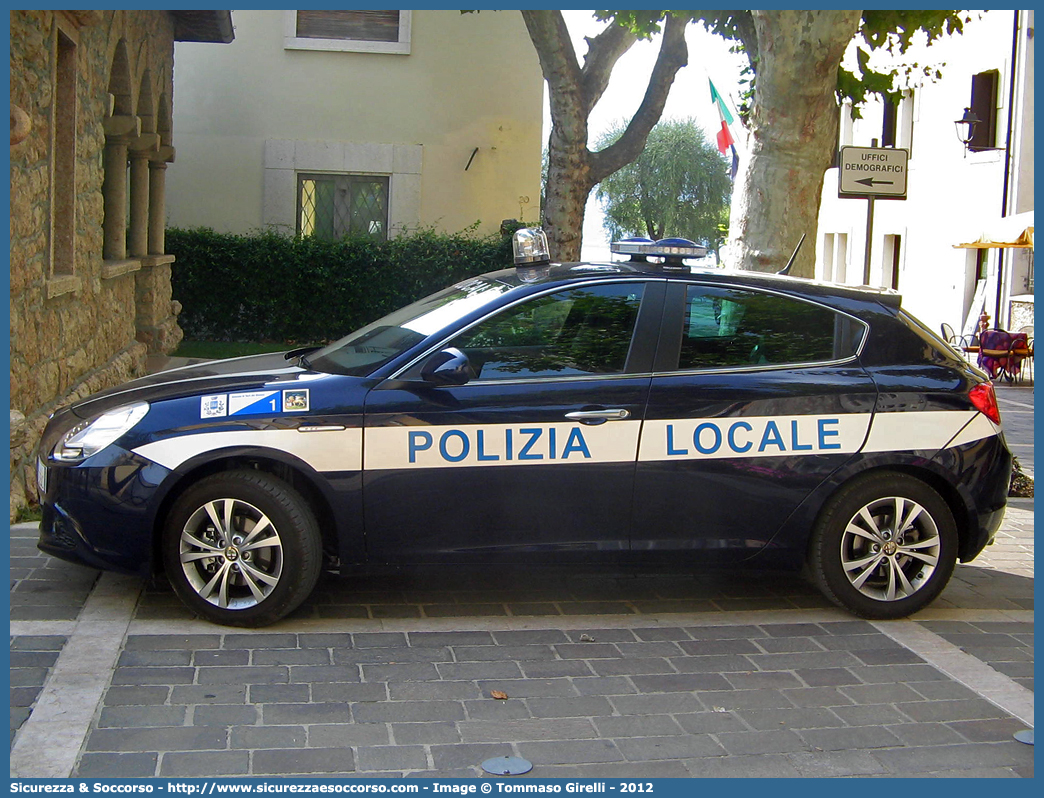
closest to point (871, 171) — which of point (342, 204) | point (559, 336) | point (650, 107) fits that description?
point (559, 336)

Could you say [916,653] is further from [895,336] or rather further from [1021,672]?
[895,336]

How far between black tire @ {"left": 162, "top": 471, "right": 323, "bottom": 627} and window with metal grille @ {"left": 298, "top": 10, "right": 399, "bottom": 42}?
1459 centimetres

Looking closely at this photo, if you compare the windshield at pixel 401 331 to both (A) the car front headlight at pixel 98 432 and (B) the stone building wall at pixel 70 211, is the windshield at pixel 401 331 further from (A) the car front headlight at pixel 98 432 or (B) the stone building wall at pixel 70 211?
(B) the stone building wall at pixel 70 211

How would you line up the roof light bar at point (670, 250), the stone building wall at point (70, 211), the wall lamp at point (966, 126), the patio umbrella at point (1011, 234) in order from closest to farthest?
the roof light bar at point (670, 250)
the stone building wall at point (70, 211)
the patio umbrella at point (1011, 234)
the wall lamp at point (966, 126)

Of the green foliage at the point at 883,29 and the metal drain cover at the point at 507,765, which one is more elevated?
the green foliage at the point at 883,29

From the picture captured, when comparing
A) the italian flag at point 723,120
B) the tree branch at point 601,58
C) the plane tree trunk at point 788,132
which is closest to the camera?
the plane tree trunk at point 788,132

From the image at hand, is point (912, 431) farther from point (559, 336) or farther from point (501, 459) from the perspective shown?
point (501, 459)

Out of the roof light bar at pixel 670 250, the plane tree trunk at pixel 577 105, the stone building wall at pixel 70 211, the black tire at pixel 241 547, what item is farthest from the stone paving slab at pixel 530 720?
the plane tree trunk at pixel 577 105

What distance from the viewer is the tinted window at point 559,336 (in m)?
5.29

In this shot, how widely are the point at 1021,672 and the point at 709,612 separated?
4.47ft

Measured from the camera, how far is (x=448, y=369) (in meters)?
5.02

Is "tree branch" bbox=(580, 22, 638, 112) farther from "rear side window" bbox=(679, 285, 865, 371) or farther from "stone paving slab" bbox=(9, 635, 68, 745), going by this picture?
"stone paving slab" bbox=(9, 635, 68, 745)

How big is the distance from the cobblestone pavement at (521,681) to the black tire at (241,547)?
0.13 meters

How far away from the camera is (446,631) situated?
5180mm
